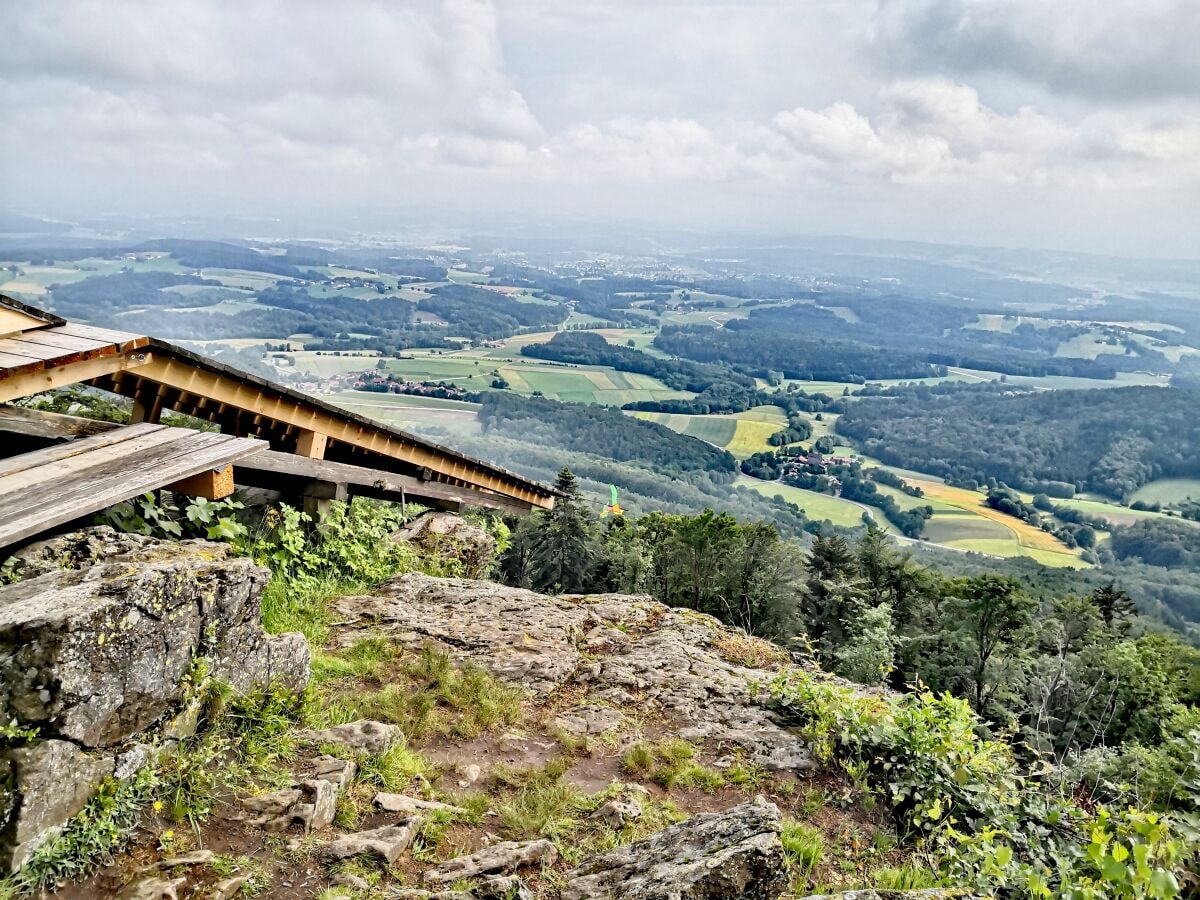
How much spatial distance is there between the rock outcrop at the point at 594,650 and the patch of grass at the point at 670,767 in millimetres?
398

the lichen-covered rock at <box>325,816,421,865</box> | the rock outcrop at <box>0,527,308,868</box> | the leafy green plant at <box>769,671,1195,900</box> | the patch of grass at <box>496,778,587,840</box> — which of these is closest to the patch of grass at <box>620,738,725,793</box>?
the patch of grass at <box>496,778,587,840</box>

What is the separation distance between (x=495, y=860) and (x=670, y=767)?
5.82 ft

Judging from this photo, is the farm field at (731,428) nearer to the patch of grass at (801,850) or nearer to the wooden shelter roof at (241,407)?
the wooden shelter roof at (241,407)

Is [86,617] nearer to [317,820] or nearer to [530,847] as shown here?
[317,820]

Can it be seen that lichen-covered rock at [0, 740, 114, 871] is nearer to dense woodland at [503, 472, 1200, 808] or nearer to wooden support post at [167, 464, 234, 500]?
wooden support post at [167, 464, 234, 500]

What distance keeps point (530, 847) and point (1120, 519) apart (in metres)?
144

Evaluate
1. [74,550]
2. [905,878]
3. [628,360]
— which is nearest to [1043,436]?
[628,360]

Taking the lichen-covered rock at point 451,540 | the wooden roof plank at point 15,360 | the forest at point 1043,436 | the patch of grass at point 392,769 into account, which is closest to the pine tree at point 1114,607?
the lichen-covered rock at point 451,540

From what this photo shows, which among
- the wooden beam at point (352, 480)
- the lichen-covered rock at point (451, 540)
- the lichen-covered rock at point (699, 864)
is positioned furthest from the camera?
the lichen-covered rock at point (451, 540)

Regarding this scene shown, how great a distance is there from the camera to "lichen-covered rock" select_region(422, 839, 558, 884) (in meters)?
3.36

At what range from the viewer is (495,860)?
3.48 metres

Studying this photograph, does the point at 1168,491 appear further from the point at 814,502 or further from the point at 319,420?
the point at 319,420

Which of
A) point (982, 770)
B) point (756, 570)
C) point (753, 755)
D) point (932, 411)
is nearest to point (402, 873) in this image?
point (753, 755)

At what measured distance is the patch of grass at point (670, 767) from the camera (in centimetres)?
482
